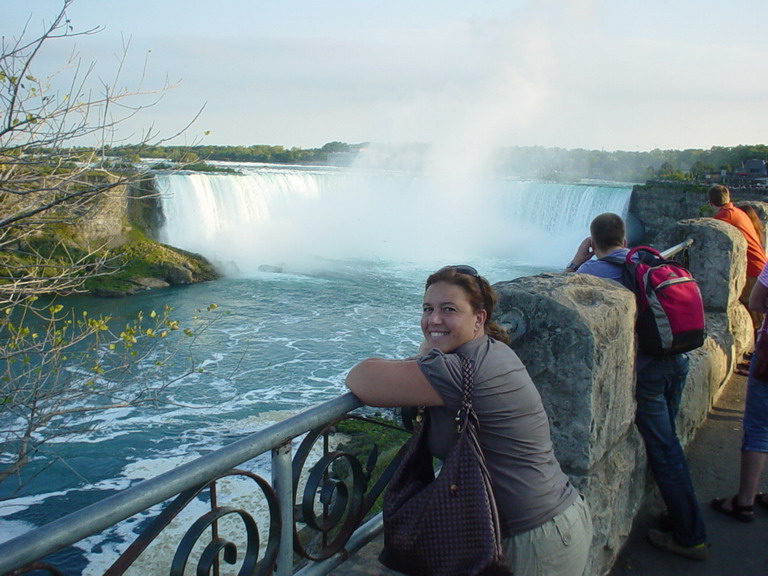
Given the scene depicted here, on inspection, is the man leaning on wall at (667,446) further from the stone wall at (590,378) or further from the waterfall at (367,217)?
the waterfall at (367,217)

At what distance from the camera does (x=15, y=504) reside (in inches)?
368

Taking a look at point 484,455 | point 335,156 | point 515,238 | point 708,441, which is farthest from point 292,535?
point 335,156

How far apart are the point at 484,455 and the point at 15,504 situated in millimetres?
9736

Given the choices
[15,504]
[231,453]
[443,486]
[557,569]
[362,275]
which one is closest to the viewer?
[231,453]

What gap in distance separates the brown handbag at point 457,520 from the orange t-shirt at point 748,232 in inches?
183

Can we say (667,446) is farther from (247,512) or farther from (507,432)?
(247,512)

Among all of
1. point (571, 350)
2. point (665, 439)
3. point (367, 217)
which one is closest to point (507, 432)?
point (571, 350)

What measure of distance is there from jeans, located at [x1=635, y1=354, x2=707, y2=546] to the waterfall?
26470 millimetres

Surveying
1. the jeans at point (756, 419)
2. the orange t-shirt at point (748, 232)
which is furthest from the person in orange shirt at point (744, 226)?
the jeans at point (756, 419)

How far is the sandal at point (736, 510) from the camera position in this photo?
3.17 meters

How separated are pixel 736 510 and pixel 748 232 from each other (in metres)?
3.15

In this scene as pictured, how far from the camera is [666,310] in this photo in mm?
2797

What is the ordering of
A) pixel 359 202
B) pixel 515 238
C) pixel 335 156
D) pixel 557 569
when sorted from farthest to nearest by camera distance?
pixel 335 156, pixel 359 202, pixel 515 238, pixel 557 569

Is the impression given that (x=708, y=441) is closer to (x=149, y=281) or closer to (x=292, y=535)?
(x=292, y=535)
